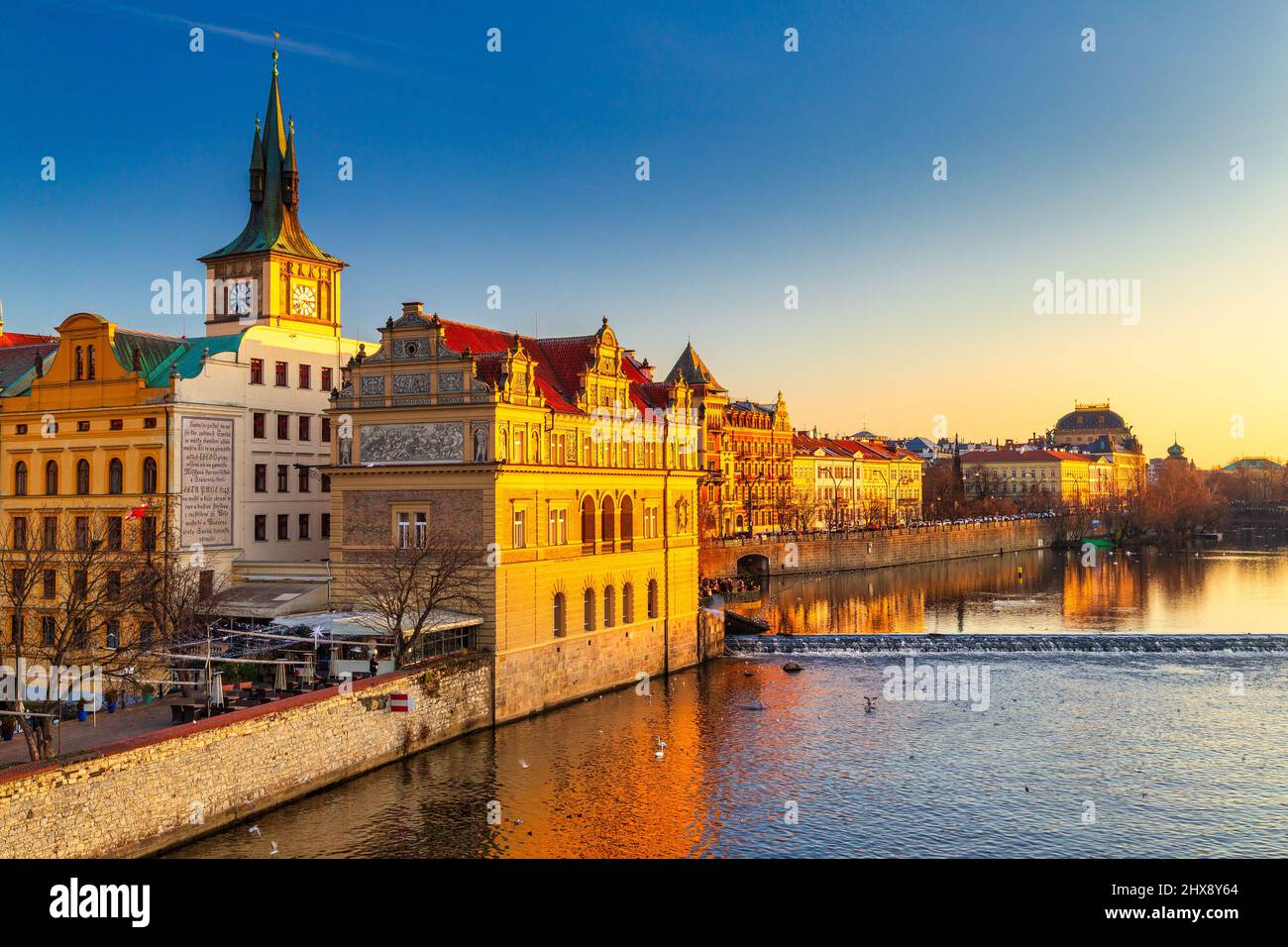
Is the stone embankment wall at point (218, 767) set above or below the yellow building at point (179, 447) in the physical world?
below

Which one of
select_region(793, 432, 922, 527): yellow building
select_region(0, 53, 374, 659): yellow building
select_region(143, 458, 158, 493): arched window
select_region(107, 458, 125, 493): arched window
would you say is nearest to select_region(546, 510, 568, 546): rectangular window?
select_region(0, 53, 374, 659): yellow building

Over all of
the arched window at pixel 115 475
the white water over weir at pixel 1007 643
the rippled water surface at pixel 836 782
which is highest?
the arched window at pixel 115 475

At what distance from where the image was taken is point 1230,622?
81.8 meters

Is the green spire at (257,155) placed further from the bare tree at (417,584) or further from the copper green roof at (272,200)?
the bare tree at (417,584)

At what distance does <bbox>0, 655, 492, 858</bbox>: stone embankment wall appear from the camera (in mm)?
27203

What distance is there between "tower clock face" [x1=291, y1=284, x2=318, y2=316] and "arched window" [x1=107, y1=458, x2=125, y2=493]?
1429 cm

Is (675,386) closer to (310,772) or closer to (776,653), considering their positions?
(776,653)

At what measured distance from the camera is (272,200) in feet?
213

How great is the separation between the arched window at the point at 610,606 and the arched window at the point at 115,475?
70.6 feet

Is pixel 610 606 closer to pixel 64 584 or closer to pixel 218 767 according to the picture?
pixel 64 584

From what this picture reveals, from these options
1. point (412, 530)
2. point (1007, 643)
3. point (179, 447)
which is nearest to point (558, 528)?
point (412, 530)

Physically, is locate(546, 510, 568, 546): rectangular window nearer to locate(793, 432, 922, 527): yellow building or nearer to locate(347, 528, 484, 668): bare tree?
locate(347, 528, 484, 668): bare tree

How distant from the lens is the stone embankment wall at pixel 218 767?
27.2 meters

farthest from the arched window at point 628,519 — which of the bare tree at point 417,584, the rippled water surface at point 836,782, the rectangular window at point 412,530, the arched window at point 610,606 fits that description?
the bare tree at point 417,584
